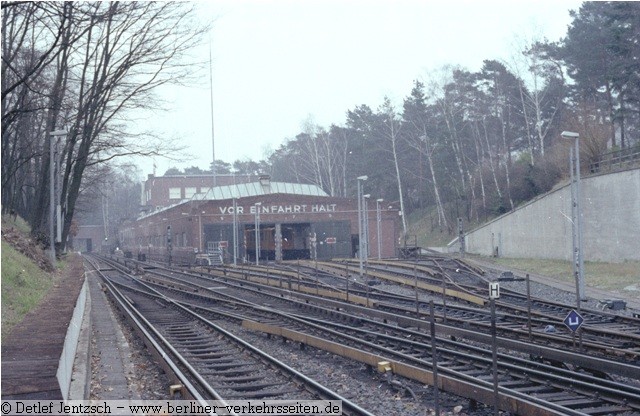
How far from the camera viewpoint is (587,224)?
4238 cm

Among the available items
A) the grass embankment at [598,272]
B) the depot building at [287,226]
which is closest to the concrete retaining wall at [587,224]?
the grass embankment at [598,272]

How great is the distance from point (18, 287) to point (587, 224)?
31.7 meters

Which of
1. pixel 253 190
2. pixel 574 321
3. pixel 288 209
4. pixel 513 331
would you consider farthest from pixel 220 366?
pixel 253 190

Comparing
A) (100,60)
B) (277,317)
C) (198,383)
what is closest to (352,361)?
(198,383)

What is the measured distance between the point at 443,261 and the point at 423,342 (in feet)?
100

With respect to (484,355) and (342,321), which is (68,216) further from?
(484,355)

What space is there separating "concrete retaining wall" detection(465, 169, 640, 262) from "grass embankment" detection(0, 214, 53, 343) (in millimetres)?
27336

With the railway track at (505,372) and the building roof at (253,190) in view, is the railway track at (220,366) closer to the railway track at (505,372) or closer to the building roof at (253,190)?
the railway track at (505,372)

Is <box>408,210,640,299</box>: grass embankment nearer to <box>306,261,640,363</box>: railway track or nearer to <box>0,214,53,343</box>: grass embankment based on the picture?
<box>306,261,640,363</box>: railway track

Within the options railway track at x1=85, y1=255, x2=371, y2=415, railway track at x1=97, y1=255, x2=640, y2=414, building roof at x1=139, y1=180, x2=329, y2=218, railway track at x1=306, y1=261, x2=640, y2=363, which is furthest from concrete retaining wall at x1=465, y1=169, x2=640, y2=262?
building roof at x1=139, y1=180, x2=329, y2=218

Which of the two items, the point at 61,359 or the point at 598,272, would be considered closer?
the point at 61,359

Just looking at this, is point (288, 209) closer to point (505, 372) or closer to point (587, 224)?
point (587, 224)

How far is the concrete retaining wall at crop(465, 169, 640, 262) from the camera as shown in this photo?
38438mm

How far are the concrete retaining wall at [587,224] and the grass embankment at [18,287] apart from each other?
2734 centimetres
